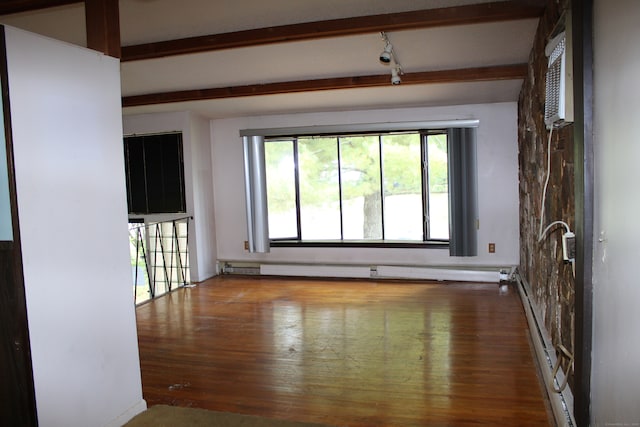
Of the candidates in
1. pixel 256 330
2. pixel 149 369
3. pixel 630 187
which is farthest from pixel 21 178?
pixel 256 330

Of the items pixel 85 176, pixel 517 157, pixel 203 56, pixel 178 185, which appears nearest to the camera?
pixel 85 176

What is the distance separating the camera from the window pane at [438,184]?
601 cm

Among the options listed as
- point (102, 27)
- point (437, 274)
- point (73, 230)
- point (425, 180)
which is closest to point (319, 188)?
point (425, 180)

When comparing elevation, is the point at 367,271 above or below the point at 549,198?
below

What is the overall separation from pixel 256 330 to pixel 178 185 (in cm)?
278

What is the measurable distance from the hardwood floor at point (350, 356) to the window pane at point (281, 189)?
1323 mm

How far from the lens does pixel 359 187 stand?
6309 mm

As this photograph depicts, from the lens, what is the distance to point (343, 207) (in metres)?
6.42

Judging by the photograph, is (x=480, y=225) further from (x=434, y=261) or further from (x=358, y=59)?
(x=358, y=59)

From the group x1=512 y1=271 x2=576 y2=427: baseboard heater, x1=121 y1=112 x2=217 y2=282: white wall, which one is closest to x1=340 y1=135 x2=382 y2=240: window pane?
x1=121 y1=112 x2=217 y2=282: white wall

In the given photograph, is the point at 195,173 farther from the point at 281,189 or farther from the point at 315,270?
the point at 315,270

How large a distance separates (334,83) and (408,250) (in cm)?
242

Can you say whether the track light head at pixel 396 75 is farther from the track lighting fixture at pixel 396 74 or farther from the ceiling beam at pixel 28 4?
the ceiling beam at pixel 28 4

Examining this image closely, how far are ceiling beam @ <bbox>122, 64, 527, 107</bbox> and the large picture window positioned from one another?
142 cm
